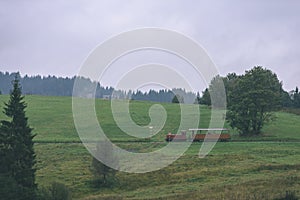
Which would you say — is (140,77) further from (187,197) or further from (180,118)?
(180,118)

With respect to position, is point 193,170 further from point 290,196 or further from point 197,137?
point 197,137

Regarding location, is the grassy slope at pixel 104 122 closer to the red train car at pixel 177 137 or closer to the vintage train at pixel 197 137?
the red train car at pixel 177 137

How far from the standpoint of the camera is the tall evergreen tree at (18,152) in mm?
37688

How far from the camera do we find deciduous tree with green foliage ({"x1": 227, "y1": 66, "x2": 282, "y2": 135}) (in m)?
72.9

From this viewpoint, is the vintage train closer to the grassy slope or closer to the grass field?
the grass field

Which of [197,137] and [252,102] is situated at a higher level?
[252,102]

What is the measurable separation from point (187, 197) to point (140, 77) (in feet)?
35.5

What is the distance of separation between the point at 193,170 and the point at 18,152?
59.7 feet

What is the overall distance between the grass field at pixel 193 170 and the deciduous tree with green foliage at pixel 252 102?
9.77 ft

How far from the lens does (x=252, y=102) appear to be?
73125 mm

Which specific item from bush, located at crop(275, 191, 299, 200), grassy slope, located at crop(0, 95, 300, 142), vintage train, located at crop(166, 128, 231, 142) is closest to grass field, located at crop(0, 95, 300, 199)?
grassy slope, located at crop(0, 95, 300, 142)

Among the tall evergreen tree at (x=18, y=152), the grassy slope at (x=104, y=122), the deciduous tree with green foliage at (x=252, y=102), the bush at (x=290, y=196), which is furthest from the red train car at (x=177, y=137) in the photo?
the bush at (x=290, y=196)

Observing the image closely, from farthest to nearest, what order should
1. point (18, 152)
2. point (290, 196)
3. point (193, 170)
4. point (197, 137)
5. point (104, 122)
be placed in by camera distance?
point (104, 122) → point (197, 137) → point (193, 170) → point (18, 152) → point (290, 196)

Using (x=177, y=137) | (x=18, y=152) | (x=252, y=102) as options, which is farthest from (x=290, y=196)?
(x=252, y=102)
